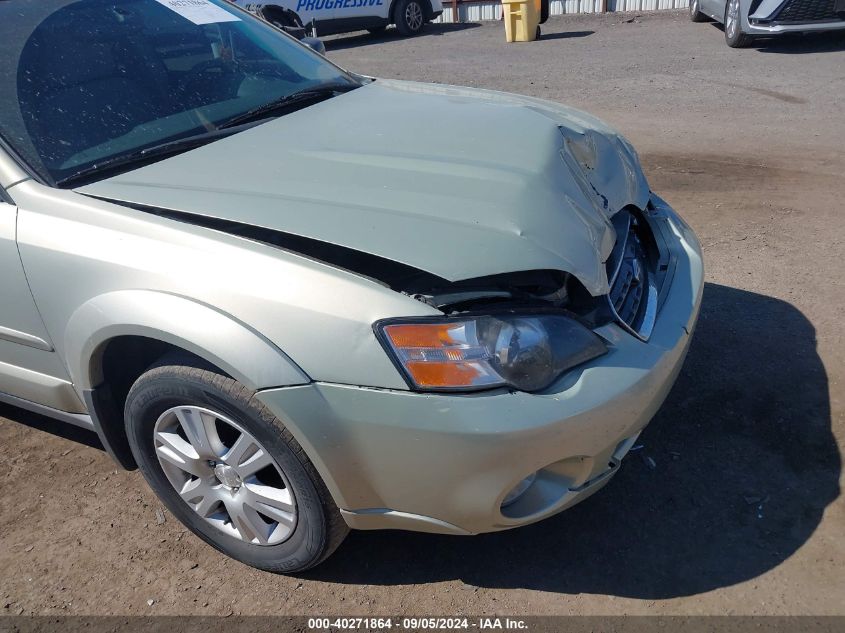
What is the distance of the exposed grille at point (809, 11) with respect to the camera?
9633mm

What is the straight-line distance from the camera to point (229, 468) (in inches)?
93.7

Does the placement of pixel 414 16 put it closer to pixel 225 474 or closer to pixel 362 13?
pixel 362 13

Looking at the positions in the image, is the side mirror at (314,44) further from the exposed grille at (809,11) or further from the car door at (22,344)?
the exposed grille at (809,11)

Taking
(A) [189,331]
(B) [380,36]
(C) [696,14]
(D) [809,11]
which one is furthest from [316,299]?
(B) [380,36]

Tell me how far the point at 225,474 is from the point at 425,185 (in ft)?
3.61

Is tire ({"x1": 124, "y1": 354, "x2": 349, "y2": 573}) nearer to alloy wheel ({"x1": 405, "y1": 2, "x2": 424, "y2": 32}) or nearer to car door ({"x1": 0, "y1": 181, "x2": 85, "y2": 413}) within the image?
car door ({"x1": 0, "y1": 181, "x2": 85, "y2": 413})

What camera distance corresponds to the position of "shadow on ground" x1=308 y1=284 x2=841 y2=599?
2.43 metres

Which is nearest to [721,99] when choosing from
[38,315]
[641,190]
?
[641,190]

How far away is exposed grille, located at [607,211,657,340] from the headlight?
0.35 metres

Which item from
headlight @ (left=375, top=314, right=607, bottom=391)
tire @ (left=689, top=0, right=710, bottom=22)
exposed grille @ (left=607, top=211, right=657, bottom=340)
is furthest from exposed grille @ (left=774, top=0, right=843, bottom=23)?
headlight @ (left=375, top=314, right=607, bottom=391)

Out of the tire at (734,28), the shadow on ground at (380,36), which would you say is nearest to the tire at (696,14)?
the tire at (734,28)

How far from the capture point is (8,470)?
316cm

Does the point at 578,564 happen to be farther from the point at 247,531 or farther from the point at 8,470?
the point at 8,470

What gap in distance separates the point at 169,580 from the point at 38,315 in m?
0.97
